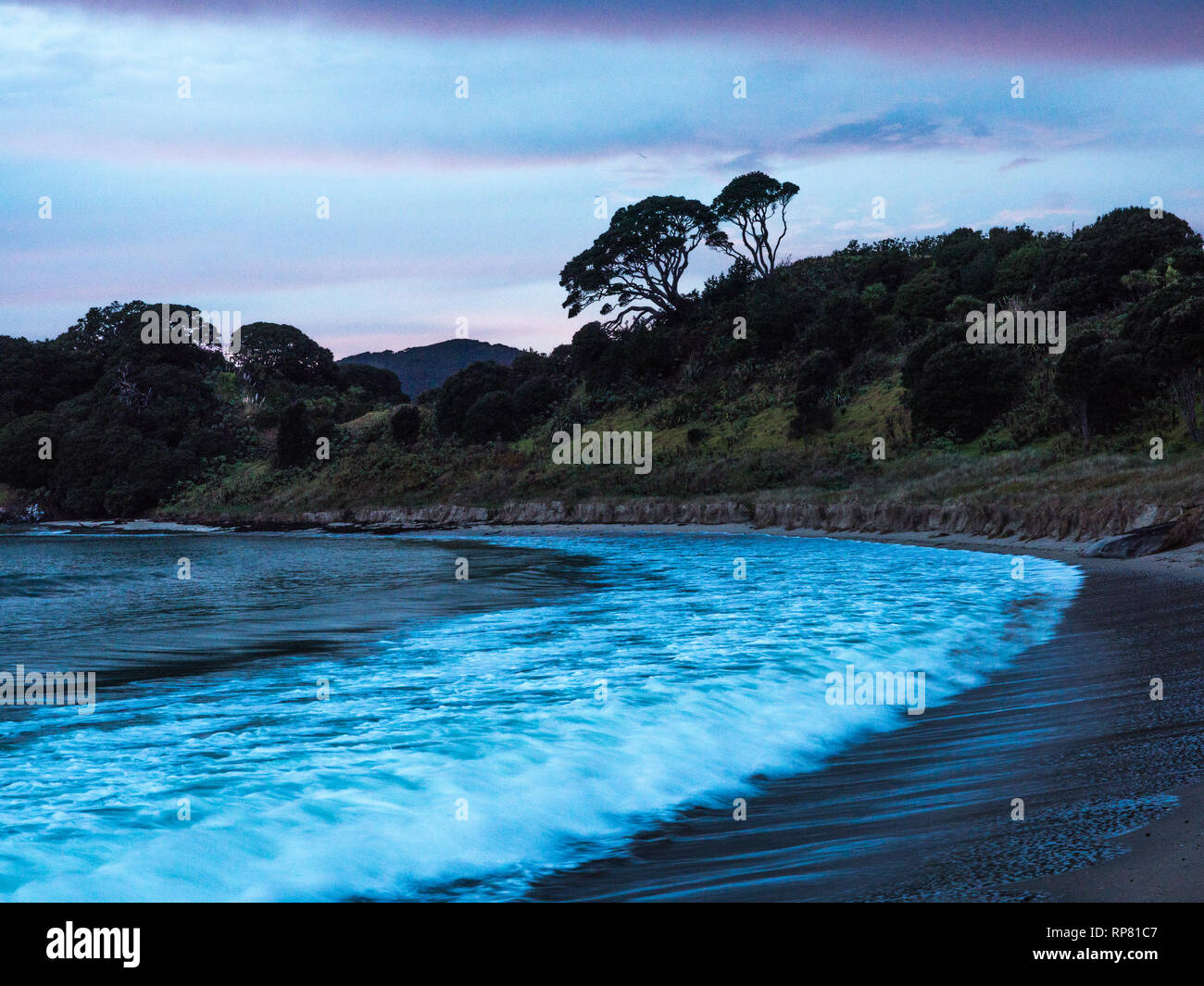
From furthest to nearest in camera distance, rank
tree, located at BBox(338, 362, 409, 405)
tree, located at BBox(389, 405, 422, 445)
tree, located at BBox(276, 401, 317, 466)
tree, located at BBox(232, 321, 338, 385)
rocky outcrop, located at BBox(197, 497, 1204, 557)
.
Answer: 1. tree, located at BBox(338, 362, 409, 405)
2. tree, located at BBox(232, 321, 338, 385)
3. tree, located at BBox(276, 401, 317, 466)
4. tree, located at BBox(389, 405, 422, 445)
5. rocky outcrop, located at BBox(197, 497, 1204, 557)

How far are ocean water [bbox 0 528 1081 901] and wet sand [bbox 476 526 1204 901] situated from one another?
437 millimetres

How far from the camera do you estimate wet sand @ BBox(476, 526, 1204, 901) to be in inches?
149

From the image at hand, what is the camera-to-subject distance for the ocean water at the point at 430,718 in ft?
15.6

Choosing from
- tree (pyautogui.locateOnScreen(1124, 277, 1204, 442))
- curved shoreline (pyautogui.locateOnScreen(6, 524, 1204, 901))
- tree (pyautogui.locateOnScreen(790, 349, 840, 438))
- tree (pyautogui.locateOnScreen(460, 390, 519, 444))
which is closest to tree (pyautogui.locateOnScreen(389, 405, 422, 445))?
tree (pyautogui.locateOnScreen(460, 390, 519, 444))

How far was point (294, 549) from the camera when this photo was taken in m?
36.0

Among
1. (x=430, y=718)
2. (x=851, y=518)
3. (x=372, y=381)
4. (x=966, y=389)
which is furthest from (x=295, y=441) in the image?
(x=430, y=718)

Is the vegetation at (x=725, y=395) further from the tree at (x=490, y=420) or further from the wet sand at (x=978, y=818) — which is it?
the wet sand at (x=978, y=818)

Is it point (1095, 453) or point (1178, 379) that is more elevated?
point (1178, 379)

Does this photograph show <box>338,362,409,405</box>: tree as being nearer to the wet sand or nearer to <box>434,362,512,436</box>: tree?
<box>434,362,512,436</box>: tree

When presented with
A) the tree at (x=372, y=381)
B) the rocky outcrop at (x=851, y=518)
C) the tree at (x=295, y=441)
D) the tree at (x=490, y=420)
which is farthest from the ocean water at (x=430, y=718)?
the tree at (x=372, y=381)

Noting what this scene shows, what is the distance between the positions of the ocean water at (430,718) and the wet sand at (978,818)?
17.2 inches
